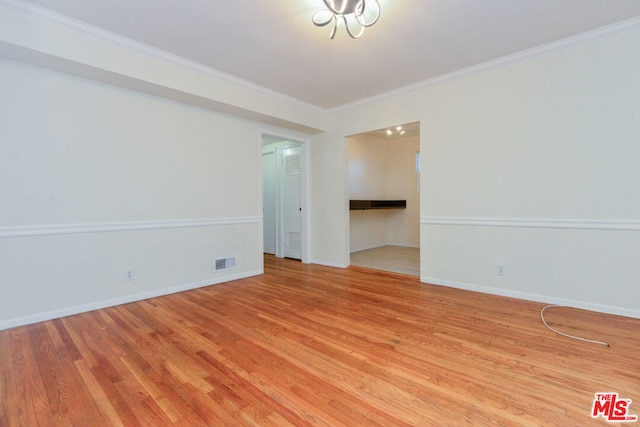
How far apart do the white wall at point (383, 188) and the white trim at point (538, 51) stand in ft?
8.05

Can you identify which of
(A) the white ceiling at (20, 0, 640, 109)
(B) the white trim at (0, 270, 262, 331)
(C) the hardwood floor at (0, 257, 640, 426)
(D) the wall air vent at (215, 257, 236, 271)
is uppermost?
(A) the white ceiling at (20, 0, 640, 109)

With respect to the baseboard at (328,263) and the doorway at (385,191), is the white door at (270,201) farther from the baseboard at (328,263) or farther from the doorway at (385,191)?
the doorway at (385,191)

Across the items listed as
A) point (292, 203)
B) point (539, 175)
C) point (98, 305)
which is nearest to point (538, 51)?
point (539, 175)

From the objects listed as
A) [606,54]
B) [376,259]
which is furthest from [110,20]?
[376,259]

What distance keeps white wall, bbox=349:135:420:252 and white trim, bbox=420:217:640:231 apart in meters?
2.67

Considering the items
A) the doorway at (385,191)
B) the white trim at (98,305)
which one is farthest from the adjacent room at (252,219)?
the doorway at (385,191)

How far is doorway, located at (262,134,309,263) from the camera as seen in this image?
5.21 metres

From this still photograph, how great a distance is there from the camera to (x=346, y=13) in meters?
2.28

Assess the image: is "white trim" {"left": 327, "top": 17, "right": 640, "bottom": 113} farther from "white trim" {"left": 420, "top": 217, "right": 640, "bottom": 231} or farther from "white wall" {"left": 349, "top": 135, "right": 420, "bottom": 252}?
"white wall" {"left": 349, "top": 135, "right": 420, "bottom": 252}

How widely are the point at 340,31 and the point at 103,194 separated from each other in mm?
2849

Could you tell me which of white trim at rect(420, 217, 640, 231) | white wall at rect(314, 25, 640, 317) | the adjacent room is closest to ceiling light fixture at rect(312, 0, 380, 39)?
the adjacent room

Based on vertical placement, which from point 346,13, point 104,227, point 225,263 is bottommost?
point 225,263

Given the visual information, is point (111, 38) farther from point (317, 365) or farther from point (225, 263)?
point (317, 365)

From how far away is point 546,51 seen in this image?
291 cm
